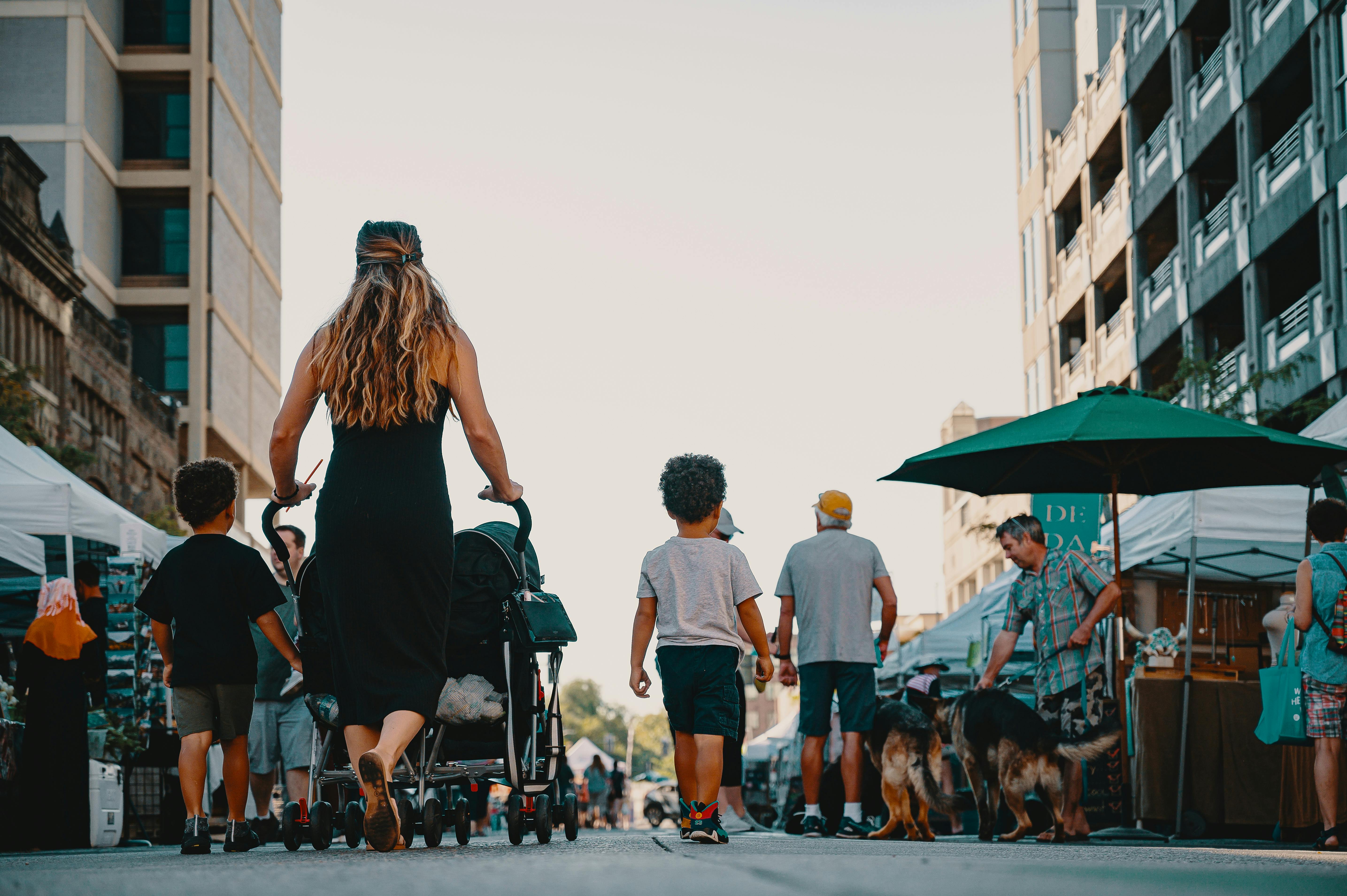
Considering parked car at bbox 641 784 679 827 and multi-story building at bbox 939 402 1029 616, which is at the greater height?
multi-story building at bbox 939 402 1029 616

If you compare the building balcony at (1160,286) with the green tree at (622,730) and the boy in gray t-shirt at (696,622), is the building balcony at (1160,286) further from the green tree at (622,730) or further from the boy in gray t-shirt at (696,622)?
the green tree at (622,730)

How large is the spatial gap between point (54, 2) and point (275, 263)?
16.9m

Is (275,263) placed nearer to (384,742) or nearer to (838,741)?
(838,741)

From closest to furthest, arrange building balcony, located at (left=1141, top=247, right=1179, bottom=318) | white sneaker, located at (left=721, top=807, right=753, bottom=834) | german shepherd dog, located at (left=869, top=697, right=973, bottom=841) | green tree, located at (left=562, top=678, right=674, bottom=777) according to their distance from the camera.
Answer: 1. german shepherd dog, located at (left=869, top=697, right=973, bottom=841)
2. white sneaker, located at (left=721, top=807, right=753, bottom=834)
3. building balcony, located at (left=1141, top=247, right=1179, bottom=318)
4. green tree, located at (left=562, top=678, right=674, bottom=777)

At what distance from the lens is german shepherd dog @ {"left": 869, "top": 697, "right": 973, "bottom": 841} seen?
30.6ft

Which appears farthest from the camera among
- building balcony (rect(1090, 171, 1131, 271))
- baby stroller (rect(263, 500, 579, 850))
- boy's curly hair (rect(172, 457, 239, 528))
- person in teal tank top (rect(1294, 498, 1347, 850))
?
building balcony (rect(1090, 171, 1131, 271))

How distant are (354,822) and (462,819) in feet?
1.48

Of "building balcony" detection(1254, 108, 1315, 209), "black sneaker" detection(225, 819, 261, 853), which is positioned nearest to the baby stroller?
"black sneaker" detection(225, 819, 261, 853)

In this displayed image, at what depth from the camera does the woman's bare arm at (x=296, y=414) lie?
582cm

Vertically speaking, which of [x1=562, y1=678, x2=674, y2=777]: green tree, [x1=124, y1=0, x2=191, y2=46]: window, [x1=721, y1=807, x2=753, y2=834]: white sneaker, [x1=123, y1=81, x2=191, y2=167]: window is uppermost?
[x1=124, y1=0, x2=191, y2=46]: window

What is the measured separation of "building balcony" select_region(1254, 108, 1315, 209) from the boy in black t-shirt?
22.6m

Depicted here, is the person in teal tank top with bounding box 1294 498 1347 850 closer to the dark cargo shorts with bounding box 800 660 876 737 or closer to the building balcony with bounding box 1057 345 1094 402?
the dark cargo shorts with bounding box 800 660 876 737

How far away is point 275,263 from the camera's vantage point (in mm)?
62625

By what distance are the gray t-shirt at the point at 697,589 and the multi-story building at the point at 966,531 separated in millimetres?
44090
